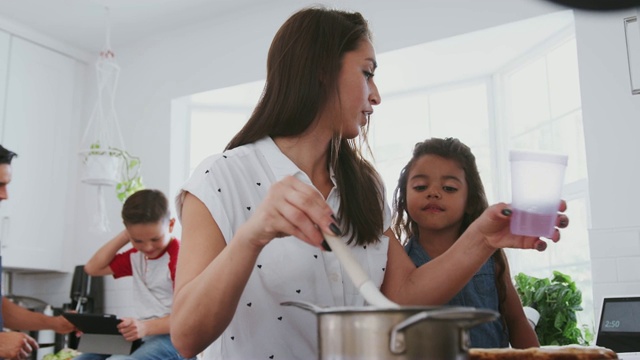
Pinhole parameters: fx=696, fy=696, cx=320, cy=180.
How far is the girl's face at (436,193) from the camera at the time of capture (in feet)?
5.98

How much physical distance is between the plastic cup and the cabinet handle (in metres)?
3.74

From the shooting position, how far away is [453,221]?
6.06 ft

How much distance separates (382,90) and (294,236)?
3.18m

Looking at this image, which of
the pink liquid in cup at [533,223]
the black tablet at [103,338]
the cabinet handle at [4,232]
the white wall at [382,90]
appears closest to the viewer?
the pink liquid in cup at [533,223]

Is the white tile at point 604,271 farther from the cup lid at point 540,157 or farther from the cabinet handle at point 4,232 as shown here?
the cabinet handle at point 4,232

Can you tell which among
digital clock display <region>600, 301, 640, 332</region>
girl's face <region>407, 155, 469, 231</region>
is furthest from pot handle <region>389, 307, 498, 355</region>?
digital clock display <region>600, 301, 640, 332</region>

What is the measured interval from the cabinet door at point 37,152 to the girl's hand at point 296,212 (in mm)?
3669

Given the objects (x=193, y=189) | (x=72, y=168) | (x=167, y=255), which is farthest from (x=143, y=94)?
(x=193, y=189)

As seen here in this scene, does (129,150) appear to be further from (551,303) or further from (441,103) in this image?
(551,303)

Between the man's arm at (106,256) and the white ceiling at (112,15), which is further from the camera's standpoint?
the white ceiling at (112,15)

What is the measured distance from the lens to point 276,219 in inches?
31.3

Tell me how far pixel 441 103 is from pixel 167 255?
1.75 metres

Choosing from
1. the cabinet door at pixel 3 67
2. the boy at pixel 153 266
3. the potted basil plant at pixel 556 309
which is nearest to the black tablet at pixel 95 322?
the boy at pixel 153 266

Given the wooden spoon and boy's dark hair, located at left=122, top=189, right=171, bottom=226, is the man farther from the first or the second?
the wooden spoon
